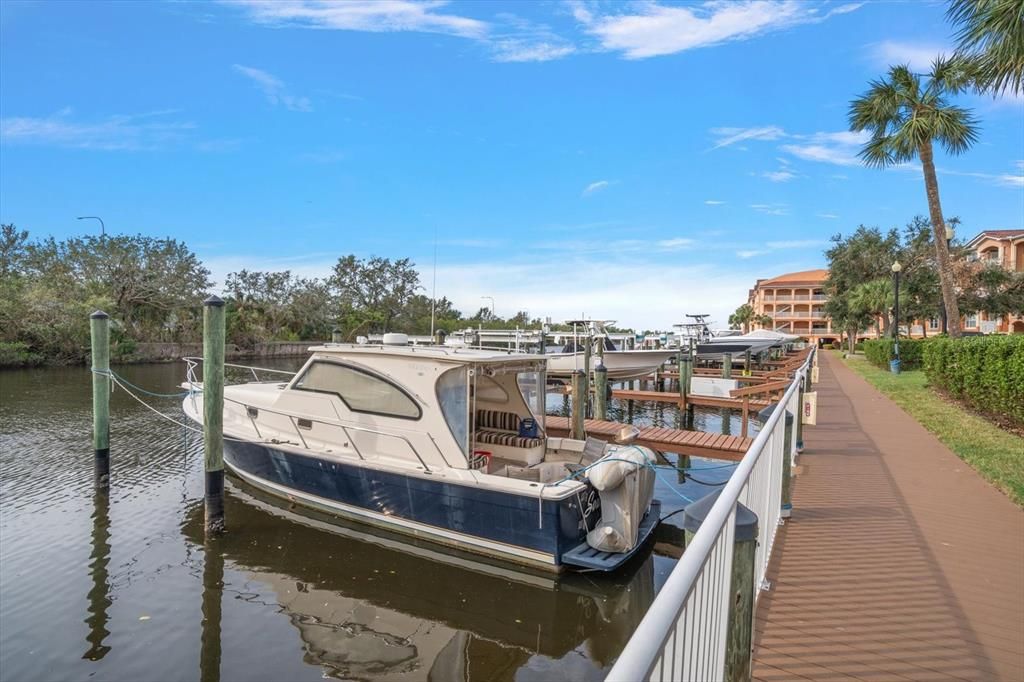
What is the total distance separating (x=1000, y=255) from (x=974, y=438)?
50398mm

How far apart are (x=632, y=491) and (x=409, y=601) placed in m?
2.74

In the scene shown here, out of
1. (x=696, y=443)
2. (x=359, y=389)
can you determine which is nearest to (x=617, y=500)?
(x=696, y=443)

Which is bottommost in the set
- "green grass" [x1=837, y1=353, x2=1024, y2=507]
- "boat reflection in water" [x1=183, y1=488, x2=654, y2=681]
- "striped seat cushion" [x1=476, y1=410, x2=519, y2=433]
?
"boat reflection in water" [x1=183, y1=488, x2=654, y2=681]

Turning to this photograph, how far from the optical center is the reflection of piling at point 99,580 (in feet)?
18.5

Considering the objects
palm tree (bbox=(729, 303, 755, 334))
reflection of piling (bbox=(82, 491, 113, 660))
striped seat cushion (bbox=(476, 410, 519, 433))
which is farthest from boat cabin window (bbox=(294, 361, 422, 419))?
palm tree (bbox=(729, 303, 755, 334))

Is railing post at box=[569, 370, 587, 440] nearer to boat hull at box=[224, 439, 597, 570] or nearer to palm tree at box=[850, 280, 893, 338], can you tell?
boat hull at box=[224, 439, 597, 570]

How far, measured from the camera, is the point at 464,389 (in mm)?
7523

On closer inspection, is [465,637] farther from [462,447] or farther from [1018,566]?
[1018,566]

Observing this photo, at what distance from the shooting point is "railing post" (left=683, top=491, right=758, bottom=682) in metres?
2.52

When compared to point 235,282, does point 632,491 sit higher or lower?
lower

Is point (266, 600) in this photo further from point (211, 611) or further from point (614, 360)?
point (614, 360)

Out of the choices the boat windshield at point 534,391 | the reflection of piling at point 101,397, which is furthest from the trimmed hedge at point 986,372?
the reflection of piling at point 101,397

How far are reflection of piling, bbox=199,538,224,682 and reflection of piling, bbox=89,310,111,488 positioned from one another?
3.55 m

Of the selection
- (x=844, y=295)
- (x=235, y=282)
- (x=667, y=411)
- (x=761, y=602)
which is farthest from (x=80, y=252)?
(x=844, y=295)
